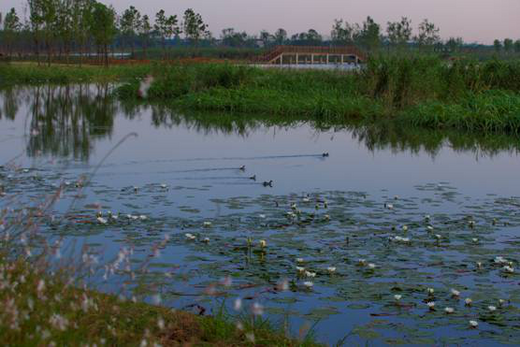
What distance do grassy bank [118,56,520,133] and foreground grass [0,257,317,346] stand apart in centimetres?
1819

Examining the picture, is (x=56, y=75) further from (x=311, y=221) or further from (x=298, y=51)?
(x=311, y=221)

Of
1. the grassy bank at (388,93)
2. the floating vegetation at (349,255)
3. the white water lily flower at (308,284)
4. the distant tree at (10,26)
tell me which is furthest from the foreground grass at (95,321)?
the distant tree at (10,26)

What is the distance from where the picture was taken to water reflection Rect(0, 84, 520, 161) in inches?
717

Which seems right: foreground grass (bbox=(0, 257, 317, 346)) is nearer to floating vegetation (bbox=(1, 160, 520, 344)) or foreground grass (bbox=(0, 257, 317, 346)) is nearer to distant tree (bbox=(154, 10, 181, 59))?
floating vegetation (bbox=(1, 160, 520, 344))

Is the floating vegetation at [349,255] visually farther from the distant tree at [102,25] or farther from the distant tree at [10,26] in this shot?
the distant tree at [10,26]

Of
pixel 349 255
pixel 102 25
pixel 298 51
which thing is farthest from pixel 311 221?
pixel 298 51

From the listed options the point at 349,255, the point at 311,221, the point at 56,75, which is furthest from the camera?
the point at 56,75

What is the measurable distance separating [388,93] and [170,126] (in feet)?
26.6

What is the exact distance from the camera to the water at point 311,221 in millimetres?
6605

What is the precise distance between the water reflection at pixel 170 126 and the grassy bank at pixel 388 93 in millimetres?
1092

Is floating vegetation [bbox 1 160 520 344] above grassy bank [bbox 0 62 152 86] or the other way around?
the other way around

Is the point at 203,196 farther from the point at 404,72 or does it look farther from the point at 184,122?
the point at 404,72

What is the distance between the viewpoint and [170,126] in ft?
76.9

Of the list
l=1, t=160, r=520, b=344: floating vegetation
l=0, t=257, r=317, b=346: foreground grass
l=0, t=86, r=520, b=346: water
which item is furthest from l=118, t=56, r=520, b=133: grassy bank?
l=0, t=257, r=317, b=346: foreground grass
